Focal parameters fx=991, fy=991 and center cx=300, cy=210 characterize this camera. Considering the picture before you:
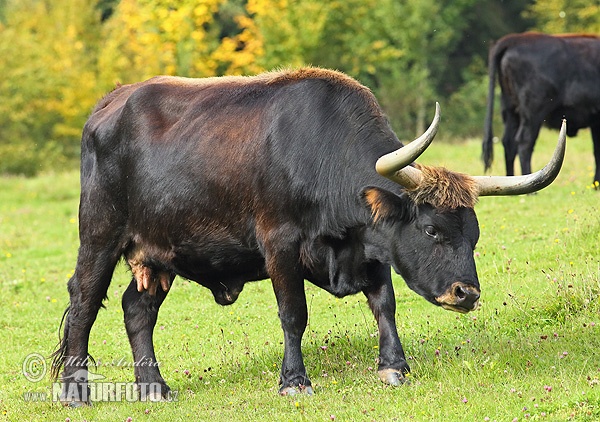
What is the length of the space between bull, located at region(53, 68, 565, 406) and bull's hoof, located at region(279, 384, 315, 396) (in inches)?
0.4

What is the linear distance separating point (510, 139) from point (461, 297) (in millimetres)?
10864

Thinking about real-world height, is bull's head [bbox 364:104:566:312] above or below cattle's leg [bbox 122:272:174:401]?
above

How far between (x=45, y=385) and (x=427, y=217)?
3.91 metres

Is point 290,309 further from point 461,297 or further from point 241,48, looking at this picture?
point 241,48

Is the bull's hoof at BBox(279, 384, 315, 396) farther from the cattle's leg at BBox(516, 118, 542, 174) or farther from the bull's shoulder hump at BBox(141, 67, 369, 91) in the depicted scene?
the cattle's leg at BBox(516, 118, 542, 174)

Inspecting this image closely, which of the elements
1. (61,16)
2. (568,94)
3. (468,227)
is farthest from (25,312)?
(61,16)

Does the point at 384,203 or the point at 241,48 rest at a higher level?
the point at 384,203

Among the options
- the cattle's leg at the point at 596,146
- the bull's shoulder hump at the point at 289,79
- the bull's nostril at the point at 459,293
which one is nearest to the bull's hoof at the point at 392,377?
the bull's nostril at the point at 459,293

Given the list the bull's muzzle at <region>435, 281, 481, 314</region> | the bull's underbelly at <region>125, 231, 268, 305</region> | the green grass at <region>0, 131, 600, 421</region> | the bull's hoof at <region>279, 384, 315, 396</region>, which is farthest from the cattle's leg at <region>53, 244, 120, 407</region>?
the bull's muzzle at <region>435, 281, 481, 314</region>

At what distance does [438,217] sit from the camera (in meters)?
7.32

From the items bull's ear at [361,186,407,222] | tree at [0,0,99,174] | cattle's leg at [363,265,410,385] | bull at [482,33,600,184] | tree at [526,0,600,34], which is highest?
bull's ear at [361,186,407,222]

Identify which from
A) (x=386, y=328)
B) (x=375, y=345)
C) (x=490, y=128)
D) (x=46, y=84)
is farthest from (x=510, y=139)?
(x=46, y=84)

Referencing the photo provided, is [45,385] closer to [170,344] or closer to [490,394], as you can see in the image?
[170,344]

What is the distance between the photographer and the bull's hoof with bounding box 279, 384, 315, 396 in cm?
763
